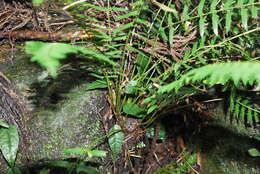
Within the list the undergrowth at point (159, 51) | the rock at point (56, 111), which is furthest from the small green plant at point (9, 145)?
the undergrowth at point (159, 51)

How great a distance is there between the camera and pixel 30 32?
1.64 meters

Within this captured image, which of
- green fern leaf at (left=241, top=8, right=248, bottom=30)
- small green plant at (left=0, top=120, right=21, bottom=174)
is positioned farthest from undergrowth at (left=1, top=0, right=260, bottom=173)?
small green plant at (left=0, top=120, right=21, bottom=174)

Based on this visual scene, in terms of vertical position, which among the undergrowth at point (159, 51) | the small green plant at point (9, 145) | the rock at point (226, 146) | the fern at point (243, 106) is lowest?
the rock at point (226, 146)

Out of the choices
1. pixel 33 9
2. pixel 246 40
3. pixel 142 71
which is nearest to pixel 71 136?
pixel 142 71

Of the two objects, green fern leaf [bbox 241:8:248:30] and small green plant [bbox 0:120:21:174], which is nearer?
green fern leaf [bbox 241:8:248:30]

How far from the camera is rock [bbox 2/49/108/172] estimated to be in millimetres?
1329

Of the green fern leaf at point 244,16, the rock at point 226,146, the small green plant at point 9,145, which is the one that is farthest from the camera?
the rock at point 226,146

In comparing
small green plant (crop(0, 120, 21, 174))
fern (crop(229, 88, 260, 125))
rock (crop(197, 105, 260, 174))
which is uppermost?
fern (crop(229, 88, 260, 125))

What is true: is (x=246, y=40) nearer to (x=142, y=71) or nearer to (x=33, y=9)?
(x=142, y=71)

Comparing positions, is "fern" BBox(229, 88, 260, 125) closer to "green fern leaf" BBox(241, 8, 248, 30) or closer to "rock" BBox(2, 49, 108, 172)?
"green fern leaf" BBox(241, 8, 248, 30)

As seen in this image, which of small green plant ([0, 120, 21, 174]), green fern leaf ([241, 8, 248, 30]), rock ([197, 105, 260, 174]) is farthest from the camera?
rock ([197, 105, 260, 174])

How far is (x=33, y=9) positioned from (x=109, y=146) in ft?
3.09

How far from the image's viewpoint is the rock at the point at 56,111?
52.3 inches

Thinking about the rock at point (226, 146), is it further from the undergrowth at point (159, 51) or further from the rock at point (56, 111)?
the rock at point (56, 111)
